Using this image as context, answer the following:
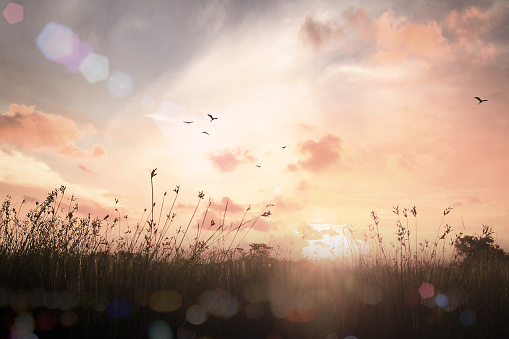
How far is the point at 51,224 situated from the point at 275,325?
13.6 ft

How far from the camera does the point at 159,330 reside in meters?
3.42

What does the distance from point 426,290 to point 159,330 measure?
4722 mm

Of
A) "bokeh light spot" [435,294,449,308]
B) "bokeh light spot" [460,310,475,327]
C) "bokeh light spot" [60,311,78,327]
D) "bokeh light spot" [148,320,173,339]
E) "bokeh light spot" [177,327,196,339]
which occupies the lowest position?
"bokeh light spot" [460,310,475,327]

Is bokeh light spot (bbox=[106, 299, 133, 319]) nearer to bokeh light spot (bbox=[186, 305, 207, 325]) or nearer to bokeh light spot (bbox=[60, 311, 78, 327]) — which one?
bokeh light spot (bbox=[60, 311, 78, 327])

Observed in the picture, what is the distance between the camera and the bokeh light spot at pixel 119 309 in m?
3.24

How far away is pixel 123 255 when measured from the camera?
14.9ft

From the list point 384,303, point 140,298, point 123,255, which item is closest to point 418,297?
point 384,303

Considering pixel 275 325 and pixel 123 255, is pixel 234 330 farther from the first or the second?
pixel 123 255

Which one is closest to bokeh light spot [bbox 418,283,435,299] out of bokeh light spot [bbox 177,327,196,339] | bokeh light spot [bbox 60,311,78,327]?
bokeh light spot [bbox 177,327,196,339]

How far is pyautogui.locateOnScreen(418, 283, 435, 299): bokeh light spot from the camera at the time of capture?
5191 millimetres

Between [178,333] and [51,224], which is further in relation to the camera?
[51,224]

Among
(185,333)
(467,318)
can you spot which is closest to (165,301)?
(185,333)

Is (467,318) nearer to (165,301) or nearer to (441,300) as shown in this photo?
(441,300)

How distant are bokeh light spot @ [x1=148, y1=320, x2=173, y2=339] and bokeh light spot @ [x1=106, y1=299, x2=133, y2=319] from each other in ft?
1.03
